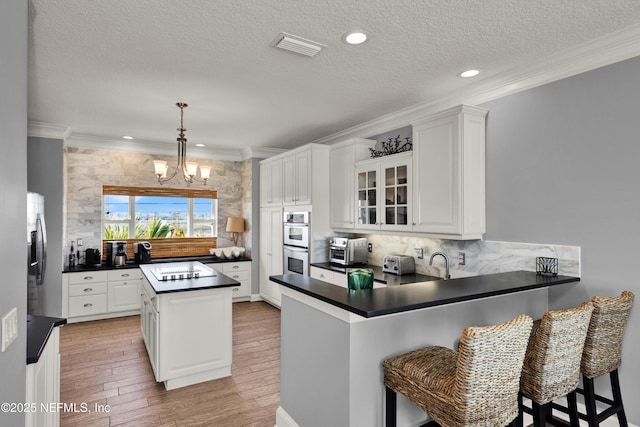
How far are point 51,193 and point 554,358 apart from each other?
5534 millimetres

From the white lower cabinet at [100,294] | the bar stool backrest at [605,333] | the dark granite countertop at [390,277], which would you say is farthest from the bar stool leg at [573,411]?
the white lower cabinet at [100,294]

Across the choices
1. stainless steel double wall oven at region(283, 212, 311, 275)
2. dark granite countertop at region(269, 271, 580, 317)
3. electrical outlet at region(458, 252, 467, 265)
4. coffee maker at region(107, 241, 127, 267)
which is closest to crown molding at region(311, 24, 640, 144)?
electrical outlet at region(458, 252, 467, 265)

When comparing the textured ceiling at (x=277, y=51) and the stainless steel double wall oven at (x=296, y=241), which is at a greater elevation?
the textured ceiling at (x=277, y=51)

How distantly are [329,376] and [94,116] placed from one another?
4.06m

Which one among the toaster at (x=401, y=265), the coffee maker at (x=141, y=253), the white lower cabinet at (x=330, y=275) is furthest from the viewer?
the coffee maker at (x=141, y=253)

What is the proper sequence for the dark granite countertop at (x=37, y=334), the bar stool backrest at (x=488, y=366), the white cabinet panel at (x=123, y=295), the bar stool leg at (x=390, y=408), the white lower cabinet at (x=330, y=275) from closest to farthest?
the bar stool backrest at (x=488, y=366) < the dark granite countertop at (x=37, y=334) < the bar stool leg at (x=390, y=408) < the white lower cabinet at (x=330, y=275) < the white cabinet panel at (x=123, y=295)

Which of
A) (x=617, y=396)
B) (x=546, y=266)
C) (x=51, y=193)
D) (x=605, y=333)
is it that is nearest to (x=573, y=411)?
(x=617, y=396)

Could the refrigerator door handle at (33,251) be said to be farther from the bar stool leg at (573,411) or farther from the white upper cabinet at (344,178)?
the bar stool leg at (573,411)

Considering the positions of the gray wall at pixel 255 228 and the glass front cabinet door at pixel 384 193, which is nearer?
the glass front cabinet door at pixel 384 193

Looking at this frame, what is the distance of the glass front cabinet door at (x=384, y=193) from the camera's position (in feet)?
11.8

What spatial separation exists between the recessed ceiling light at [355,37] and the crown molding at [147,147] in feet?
14.0

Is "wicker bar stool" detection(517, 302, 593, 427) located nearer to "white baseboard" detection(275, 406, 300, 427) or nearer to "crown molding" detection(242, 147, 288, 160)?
"white baseboard" detection(275, 406, 300, 427)

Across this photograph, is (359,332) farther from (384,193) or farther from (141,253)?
(141,253)

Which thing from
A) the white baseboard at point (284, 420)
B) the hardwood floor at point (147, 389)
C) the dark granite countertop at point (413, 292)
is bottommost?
the hardwood floor at point (147, 389)
